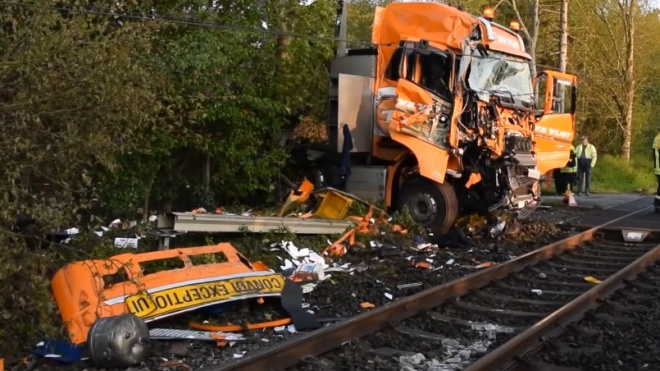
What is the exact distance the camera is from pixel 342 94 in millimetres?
13359

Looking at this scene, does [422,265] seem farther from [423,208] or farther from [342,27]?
A: [342,27]

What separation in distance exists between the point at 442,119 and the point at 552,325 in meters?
6.04

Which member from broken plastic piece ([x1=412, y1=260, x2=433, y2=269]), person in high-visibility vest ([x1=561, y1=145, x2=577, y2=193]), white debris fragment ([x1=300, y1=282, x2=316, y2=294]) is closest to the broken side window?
broken plastic piece ([x1=412, y1=260, x2=433, y2=269])

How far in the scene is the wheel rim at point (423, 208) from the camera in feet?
41.2

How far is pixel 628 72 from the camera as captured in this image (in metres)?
35.5

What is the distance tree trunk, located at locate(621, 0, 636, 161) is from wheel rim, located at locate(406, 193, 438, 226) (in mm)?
25008

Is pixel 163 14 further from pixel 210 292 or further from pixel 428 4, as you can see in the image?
pixel 210 292

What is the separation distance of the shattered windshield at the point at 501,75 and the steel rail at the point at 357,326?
3838 millimetres

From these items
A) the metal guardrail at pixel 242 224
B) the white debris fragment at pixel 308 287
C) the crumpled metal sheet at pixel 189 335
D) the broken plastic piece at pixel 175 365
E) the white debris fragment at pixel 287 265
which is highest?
the metal guardrail at pixel 242 224

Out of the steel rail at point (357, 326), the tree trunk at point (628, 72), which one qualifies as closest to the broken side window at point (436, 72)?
the steel rail at point (357, 326)

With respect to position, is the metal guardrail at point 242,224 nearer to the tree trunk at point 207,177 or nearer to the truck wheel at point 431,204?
the truck wheel at point 431,204

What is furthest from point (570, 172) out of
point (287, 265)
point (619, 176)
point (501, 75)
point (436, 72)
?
point (287, 265)

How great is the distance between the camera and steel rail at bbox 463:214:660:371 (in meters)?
5.59

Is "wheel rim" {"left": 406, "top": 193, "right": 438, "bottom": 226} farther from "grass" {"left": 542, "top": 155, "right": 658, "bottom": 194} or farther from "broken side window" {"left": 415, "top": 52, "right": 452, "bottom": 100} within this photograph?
"grass" {"left": 542, "top": 155, "right": 658, "bottom": 194}
